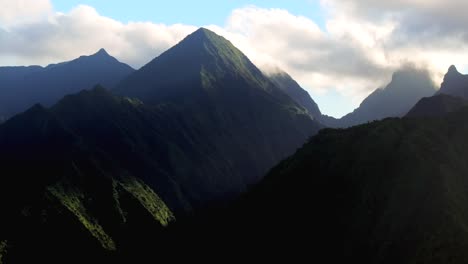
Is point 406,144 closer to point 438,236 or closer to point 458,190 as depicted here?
point 458,190

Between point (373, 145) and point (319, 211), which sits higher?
point (373, 145)

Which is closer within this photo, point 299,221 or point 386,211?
point 386,211

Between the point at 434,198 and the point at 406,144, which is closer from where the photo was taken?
the point at 434,198

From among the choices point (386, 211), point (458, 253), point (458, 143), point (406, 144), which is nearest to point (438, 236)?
point (458, 253)

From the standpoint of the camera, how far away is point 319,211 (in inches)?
7712

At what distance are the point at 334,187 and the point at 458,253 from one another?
64784 mm

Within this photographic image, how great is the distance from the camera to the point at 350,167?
19900 cm

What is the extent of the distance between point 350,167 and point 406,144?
20.0 meters

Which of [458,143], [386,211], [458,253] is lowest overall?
[458,253]

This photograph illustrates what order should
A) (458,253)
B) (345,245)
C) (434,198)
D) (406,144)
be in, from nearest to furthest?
(458,253)
(434,198)
(345,245)
(406,144)

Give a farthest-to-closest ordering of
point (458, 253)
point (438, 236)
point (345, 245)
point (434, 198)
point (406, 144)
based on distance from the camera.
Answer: point (406, 144)
point (345, 245)
point (434, 198)
point (438, 236)
point (458, 253)

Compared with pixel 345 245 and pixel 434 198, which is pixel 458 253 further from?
pixel 345 245

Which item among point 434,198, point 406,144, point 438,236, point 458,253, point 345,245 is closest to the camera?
point 458,253

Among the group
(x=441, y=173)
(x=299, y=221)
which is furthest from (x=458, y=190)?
(x=299, y=221)
